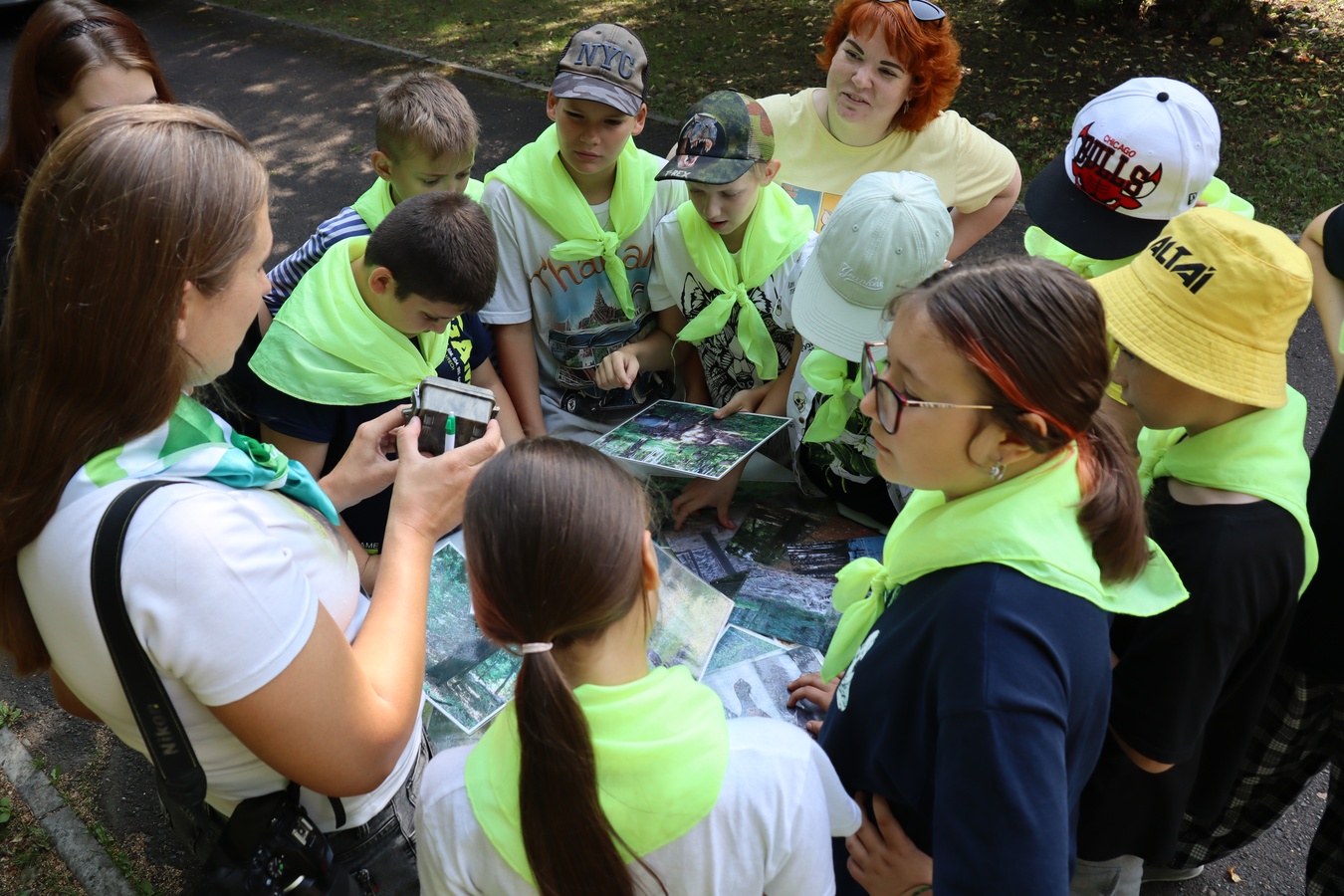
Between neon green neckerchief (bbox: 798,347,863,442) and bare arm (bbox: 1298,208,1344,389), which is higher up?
bare arm (bbox: 1298,208,1344,389)

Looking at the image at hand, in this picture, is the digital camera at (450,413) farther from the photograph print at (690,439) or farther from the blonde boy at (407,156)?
the blonde boy at (407,156)

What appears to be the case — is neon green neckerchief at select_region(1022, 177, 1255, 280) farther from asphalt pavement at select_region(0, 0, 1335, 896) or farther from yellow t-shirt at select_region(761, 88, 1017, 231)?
asphalt pavement at select_region(0, 0, 1335, 896)

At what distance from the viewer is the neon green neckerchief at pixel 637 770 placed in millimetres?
1232

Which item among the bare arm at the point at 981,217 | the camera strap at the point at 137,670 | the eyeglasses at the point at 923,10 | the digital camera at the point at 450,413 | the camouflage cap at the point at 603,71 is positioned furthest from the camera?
the bare arm at the point at 981,217

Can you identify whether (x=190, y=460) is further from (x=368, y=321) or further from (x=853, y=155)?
(x=853, y=155)

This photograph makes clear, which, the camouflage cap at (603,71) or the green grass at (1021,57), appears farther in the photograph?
the green grass at (1021,57)

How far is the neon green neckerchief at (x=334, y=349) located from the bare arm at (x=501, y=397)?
0.51 meters

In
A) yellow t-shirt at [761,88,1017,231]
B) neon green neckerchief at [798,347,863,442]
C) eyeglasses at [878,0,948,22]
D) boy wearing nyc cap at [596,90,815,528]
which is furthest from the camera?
yellow t-shirt at [761,88,1017,231]

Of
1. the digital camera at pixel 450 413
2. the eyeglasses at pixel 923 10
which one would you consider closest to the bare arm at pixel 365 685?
the digital camera at pixel 450 413

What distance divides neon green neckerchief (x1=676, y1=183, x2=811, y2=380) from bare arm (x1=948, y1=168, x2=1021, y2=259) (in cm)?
127

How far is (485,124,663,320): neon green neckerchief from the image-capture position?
2.87 metres

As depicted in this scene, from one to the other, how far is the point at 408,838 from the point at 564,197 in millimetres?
1928

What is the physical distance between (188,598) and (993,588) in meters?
1.09

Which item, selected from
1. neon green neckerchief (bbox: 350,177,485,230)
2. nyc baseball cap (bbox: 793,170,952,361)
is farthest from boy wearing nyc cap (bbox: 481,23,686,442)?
nyc baseball cap (bbox: 793,170,952,361)
